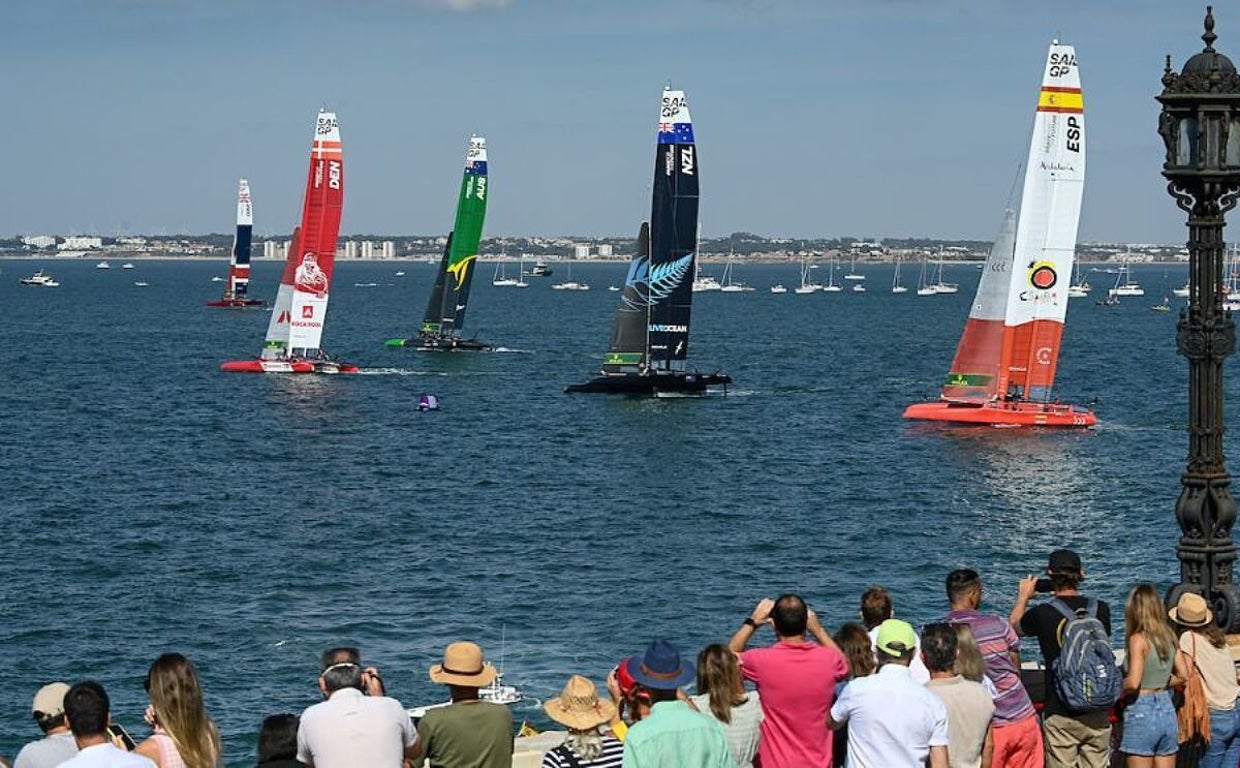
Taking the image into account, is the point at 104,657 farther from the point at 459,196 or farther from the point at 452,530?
the point at 459,196

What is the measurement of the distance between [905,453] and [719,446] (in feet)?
20.6

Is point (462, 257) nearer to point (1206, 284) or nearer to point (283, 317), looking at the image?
point (283, 317)

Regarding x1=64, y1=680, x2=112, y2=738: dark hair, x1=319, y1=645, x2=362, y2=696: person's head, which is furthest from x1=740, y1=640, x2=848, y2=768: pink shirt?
x1=64, y1=680, x2=112, y2=738: dark hair

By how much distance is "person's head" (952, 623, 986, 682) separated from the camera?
35.9ft

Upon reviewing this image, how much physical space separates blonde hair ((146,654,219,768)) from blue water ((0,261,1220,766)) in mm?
17290

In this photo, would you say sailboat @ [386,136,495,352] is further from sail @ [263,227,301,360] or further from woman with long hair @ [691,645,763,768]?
woman with long hair @ [691,645,763,768]

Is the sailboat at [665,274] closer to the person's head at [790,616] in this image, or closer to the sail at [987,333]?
the sail at [987,333]

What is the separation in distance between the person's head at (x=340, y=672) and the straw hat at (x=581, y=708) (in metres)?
1.15

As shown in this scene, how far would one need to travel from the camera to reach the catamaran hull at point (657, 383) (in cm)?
A: 7962

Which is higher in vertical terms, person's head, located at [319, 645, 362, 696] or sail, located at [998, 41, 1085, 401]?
sail, located at [998, 41, 1085, 401]

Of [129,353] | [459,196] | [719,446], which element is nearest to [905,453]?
[719,446]

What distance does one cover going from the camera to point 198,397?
8519 cm

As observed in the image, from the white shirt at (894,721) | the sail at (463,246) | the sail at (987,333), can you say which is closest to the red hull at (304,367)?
the sail at (463,246)

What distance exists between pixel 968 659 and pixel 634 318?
228 feet
